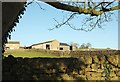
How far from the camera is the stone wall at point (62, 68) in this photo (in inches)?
365

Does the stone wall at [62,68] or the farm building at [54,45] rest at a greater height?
the farm building at [54,45]

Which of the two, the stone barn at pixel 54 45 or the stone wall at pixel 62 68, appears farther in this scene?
the stone barn at pixel 54 45

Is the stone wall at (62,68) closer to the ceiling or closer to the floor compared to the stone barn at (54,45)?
closer to the floor

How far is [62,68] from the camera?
980 centimetres

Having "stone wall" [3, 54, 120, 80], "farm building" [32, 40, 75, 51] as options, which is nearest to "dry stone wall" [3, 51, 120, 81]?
"stone wall" [3, 54, 120, 80]

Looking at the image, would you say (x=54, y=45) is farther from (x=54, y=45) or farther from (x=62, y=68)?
(x=62, y=68)

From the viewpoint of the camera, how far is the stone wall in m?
9.27

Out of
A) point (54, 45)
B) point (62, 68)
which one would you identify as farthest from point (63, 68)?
point (54, 45)

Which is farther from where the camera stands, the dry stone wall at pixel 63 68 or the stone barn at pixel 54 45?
the stone barn at pixel 54 45

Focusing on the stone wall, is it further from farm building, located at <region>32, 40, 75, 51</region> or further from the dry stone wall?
farm building, located at <region>32, 40, 75, 51</region>

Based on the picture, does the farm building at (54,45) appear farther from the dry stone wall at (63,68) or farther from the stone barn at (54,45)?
the dry stone wall at (63,68)

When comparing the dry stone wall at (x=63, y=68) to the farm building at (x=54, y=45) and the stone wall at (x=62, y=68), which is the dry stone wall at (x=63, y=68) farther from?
the farm building at (x=54, y=45)

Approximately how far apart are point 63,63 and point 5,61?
188 cm

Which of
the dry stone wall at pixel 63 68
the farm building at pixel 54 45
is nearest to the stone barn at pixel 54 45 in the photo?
the farm building at pixel 54 45
